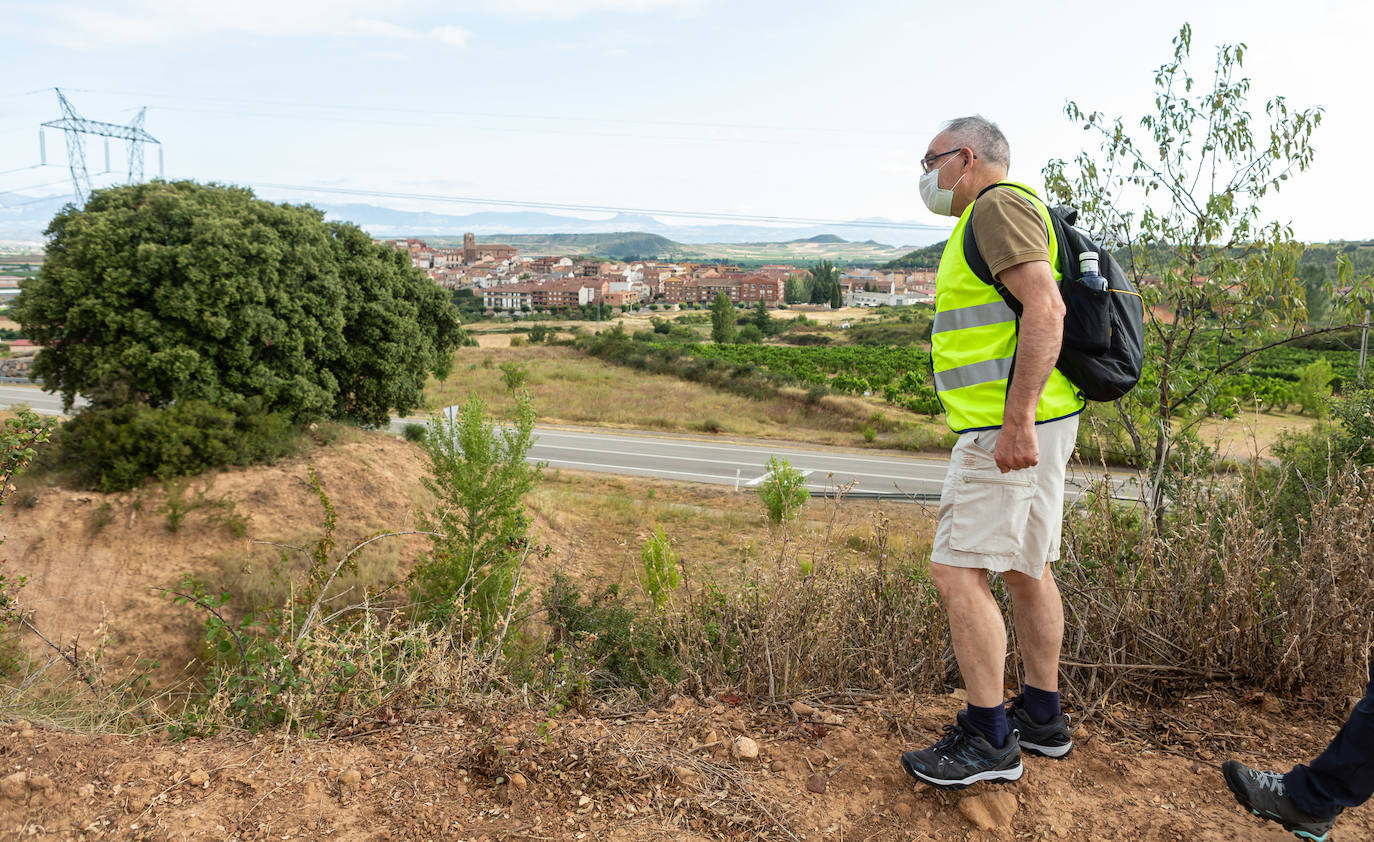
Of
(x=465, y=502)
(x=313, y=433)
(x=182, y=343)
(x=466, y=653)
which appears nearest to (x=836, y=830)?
(x=466, y=653)

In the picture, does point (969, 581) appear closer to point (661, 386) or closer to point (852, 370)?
point (661, 386)

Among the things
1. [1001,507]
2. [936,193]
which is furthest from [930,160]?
[1001,507]

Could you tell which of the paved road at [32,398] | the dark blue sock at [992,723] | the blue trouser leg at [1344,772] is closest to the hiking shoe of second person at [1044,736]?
the dark blue sock at [992,723]

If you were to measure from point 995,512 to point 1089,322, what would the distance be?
61 cm

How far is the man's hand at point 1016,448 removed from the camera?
7.10 ft

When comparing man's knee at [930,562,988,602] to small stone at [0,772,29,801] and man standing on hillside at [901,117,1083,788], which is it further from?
small stone at [0,772,29,801]

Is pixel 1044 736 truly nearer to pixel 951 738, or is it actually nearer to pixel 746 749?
pixel 951 738

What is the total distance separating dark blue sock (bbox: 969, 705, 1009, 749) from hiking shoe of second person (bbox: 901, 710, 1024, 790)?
0.04 ft

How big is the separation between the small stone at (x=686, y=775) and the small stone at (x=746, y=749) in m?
0.19

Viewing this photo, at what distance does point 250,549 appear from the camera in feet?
37.9

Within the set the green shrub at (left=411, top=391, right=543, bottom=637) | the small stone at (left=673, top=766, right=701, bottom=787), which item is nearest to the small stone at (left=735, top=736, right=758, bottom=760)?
the small stone at (left=673, top=766, right=701, bottom=787)

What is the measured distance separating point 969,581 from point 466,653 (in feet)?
6.10

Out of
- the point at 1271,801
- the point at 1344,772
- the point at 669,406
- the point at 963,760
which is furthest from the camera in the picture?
the point at 669,406

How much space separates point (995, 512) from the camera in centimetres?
228
